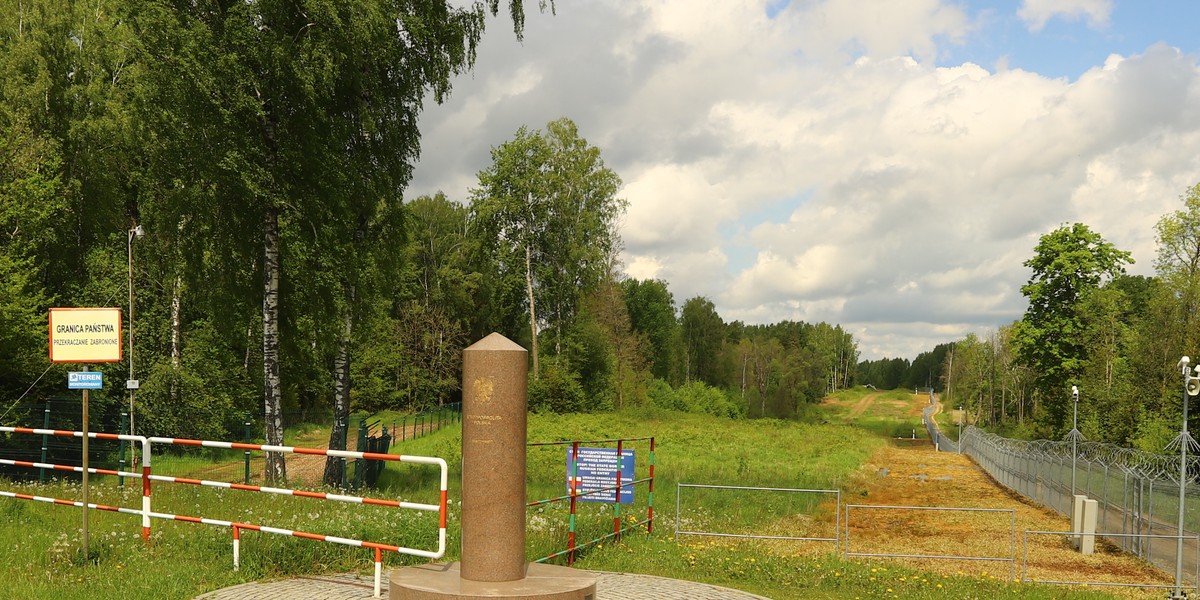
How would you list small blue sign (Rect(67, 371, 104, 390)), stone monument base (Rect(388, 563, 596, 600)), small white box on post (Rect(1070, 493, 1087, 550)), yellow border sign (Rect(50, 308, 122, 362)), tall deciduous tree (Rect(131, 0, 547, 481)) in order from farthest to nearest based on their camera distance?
1. small white box on post (Rect(1070, 493, 1087, 550))
2. tall deciduous tree (Rect(131, 0, 547, 481))
3. small blue sign (Rect(67, 371, 104, 390))
4. yellow border sign (Rect(50, 308, 122, 362))
5. stone monument base (Rect(388, 563, 596, 600))

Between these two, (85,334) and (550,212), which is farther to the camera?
(550,212)

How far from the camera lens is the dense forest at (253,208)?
19.7m

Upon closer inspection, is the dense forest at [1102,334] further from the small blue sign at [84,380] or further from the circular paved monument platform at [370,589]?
the small blue sign at [84,380]

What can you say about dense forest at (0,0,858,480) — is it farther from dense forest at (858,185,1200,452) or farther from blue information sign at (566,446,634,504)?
dense forest at (858,185,1200,452)

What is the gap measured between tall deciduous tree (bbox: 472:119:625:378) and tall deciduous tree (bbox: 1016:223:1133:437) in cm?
2566

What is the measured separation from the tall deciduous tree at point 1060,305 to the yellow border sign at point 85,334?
5353cm

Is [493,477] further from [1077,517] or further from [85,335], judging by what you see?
[1077,517]

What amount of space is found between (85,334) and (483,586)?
611 centimetres

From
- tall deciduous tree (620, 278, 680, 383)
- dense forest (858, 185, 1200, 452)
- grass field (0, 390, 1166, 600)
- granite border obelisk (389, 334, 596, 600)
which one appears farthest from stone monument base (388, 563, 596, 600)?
tall deciduous tree (620, 278, 680, 383)

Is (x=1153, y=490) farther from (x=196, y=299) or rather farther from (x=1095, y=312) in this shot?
(x=1095, y=312)

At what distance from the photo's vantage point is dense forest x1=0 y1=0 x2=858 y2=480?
64.5ft

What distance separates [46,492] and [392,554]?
7.38 metres

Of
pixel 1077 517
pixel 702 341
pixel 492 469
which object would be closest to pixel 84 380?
pixel 492 469

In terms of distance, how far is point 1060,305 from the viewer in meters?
55.2
